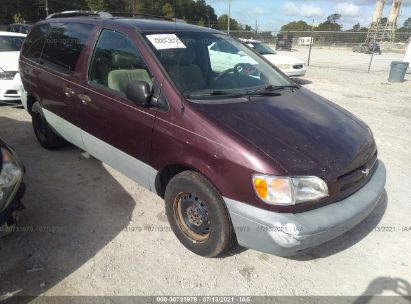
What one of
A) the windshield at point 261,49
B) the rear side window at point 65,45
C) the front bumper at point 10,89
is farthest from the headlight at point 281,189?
the windshield at point 261,49

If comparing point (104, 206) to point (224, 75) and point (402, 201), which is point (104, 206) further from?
point (402, 201)

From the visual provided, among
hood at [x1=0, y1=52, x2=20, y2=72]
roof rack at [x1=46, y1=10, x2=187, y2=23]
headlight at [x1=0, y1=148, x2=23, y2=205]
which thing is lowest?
headlight at [x1=0, y1=148, x2=23, y2=205]

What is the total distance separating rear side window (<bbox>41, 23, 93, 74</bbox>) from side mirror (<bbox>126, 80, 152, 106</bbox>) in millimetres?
1253

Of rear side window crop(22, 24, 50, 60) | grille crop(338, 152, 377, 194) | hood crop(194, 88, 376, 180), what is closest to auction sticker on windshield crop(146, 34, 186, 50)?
hood crop(194, 88, 376, 180)

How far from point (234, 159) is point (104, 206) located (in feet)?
5.94

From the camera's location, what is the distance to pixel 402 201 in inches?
153

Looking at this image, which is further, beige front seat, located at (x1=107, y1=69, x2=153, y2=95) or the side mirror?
beige front seat, located at (x1=107, y1=69, x2=153, y2=95)

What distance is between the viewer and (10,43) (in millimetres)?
8180

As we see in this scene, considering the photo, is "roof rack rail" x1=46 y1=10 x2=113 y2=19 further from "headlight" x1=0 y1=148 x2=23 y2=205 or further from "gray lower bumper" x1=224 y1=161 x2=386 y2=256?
"gray lower bumper" x1=224 y1=161 x2=386 y2=256

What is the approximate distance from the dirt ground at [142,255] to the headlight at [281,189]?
2.52 feet

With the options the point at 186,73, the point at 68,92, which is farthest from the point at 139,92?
the point at 68,92

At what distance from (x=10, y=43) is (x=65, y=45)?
535 cm

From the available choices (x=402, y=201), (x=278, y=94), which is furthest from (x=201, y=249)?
(x=402, y=201)

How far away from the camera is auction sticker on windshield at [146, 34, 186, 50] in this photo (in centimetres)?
304
